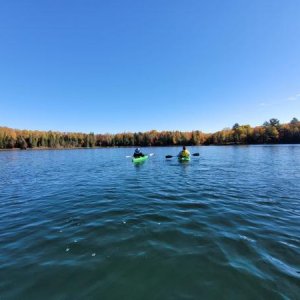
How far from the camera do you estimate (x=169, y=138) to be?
168500 mm

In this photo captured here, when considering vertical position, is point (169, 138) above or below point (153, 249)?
above

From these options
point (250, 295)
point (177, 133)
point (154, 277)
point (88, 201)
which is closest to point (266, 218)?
point (250, 295)

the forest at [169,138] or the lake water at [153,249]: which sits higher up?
the forest at [169,138]

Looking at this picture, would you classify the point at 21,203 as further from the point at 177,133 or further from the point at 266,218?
the point at 177,133

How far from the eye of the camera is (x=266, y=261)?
572 cm

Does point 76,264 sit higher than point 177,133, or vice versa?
point 177,133

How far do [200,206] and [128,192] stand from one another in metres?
5.74

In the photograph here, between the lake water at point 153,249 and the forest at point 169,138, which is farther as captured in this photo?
the forest at point 169,138

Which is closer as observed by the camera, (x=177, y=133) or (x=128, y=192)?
(x=128, y=192)

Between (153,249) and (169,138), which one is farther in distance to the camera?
(169,138)

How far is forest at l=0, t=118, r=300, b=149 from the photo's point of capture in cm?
12438

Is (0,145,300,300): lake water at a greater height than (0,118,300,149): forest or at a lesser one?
lesser

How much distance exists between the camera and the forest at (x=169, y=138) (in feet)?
408

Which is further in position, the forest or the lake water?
the forest
